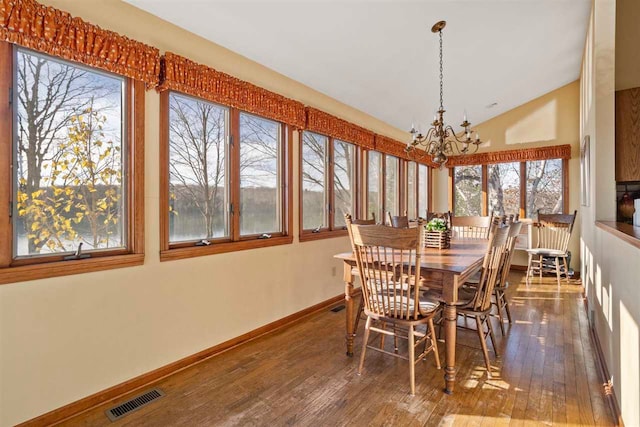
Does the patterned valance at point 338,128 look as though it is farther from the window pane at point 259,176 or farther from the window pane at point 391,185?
the window pane at point 391,185

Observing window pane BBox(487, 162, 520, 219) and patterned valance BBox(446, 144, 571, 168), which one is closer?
patterned valance BBox(446, 144, 571, 168)

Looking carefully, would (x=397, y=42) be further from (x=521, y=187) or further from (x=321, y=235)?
(x=521, y=187)

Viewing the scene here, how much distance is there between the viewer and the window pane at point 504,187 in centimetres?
620

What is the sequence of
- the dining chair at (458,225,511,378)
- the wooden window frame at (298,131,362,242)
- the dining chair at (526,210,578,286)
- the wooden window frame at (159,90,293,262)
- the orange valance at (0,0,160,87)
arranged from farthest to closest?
1. the dining chair at (526,210,578,286)
2. the wooden window frame at (298,131,362,242)
3. the wooden window frame at (159,90,293,262)
4. the dining chair at (458,225,511,378)
5. the orange valance at (0,0,160,87)

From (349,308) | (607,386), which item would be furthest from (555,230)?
(349,308)

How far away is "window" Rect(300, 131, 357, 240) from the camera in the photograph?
12.4 feet

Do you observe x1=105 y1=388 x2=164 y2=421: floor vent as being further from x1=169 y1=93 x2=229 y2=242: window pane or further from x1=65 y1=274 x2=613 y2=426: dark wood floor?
x1=169 y1=93 x2=229 y2=242: window pane

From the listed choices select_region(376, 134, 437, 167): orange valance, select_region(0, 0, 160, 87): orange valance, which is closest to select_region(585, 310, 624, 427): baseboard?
select_region(376, 134, 437, 167): orange valance

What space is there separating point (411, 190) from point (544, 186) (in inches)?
91.4

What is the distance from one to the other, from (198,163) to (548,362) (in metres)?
3.12

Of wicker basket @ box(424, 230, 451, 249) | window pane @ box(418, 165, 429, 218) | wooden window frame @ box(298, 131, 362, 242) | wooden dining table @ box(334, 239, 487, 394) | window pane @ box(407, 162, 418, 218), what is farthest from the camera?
window pane @ box(418, 165, 429, 218)

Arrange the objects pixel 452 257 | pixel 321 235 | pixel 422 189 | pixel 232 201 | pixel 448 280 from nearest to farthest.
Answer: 1. pixel 448 280
2. pixel 452 257
3. pixel 232 201
4. pixel 321 235
5. pixel 422 189

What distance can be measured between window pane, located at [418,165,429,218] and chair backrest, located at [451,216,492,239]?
6.73 ft

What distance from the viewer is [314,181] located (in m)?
3.94
